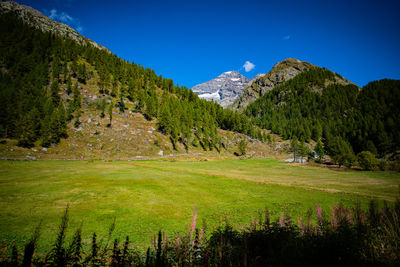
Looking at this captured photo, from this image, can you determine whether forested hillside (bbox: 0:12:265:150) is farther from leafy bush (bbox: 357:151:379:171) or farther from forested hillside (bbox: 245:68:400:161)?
leafy bush (bbox: 357:151:379:171)

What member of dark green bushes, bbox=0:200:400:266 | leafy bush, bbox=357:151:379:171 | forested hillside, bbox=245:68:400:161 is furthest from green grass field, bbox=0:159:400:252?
forested hillside, bbox=245:68:400:161

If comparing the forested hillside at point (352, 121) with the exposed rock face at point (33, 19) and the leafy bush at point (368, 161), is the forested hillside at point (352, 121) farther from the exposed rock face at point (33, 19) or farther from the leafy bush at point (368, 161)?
the exposed rock face at point (33, 19)

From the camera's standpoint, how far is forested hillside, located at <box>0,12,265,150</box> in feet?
166

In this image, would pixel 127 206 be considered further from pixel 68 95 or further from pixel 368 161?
pixel 68 95

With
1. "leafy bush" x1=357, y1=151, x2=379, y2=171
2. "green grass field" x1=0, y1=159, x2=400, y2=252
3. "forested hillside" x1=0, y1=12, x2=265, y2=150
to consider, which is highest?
"forested hillside" x1=0, y1=12, x2=265, y2=150

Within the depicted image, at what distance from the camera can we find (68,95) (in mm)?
79500

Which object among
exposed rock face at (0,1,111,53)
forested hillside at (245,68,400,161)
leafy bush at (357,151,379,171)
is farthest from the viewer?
exposed rock face at (0,1,111,53)

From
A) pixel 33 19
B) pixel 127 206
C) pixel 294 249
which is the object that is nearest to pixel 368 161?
pixel 294 249

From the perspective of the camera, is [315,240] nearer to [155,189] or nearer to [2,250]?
[2,250]

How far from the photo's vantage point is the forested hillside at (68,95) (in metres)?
50.7

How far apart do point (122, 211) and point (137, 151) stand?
176ft

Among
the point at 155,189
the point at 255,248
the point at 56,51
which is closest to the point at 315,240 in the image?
the point at 255,248

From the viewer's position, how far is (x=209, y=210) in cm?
1360

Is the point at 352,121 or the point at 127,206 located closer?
the point at 127,206
